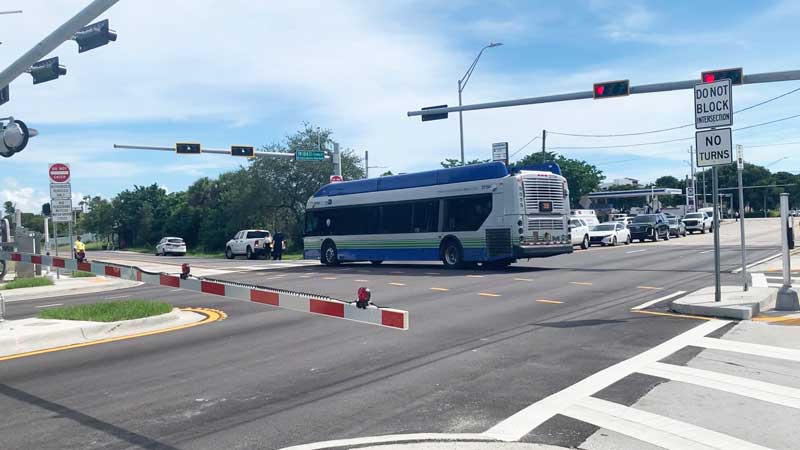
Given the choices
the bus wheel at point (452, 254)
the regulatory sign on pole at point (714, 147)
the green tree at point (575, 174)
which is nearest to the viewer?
the regulatory sign on pole at point (714, 147)

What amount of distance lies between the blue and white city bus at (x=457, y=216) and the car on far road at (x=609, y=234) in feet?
59.4

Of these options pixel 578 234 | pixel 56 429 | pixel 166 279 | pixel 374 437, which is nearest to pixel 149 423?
pixel 56 429

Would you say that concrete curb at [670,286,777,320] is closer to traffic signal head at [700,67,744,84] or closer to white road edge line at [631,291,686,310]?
white road edge line at [631,291,686,310]

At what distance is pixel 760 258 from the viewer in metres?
24.8

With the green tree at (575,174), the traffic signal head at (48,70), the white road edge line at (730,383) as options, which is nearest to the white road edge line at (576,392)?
the white road edge line at (730,383)

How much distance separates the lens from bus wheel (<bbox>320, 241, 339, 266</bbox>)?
92.6ft

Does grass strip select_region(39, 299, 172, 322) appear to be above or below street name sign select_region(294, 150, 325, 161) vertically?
below

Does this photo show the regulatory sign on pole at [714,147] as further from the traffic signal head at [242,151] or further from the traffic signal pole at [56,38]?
the traffic signal head at [242,151]

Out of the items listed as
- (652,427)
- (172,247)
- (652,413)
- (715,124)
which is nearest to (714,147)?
(715,124)

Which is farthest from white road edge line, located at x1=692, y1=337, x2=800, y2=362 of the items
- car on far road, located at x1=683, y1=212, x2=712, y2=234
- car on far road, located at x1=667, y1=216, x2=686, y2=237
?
car on far road, located at x1=683, y1=212, x2=712, y2=234

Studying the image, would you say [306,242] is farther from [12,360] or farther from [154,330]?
[12,360]

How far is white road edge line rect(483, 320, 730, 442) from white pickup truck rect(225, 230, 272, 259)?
34283 millimetres

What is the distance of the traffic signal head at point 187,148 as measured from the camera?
116ft

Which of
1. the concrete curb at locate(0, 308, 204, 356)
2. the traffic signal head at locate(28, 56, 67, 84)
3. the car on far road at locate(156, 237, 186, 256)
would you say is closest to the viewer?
the concrete curb at locate(0, 308, 204, 356)
